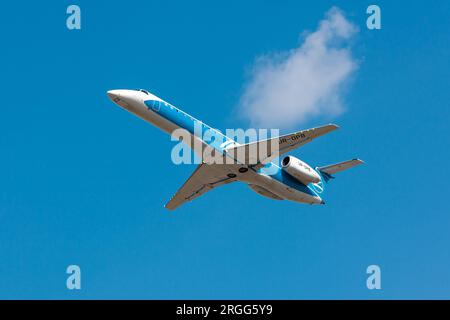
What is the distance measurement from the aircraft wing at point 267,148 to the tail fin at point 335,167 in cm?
465

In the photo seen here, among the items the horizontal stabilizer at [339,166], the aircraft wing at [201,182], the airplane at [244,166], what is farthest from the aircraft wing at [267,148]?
the horizontal stabilizer at [339,166]

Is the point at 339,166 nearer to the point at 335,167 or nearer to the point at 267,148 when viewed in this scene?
the point at 335,167

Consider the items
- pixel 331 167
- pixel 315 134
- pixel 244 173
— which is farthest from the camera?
pixel 331 167

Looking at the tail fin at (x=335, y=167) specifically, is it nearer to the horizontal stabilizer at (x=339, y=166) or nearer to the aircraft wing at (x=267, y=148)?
the horizontal stabilizer at (x=339, y=166)

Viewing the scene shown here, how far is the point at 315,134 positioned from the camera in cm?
3734

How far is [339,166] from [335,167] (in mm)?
280

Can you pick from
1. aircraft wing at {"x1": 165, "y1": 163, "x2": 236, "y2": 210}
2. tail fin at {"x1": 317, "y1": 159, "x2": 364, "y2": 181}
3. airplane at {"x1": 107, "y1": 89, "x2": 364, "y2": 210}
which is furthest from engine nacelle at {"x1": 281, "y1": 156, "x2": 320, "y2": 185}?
aircraft wing at {"x1": 165, "y1": 163, "x2": 236, "y2": 210}

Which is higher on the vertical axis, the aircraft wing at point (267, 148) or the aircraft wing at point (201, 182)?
the aircraft wing at point (267, 148)

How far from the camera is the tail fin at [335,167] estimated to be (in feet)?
136

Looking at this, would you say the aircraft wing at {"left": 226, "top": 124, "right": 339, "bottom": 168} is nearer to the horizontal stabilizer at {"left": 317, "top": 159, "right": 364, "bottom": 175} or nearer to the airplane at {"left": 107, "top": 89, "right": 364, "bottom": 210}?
the airplane at {"left": 107, "top": 89, "right": 364, "bottom": 210}

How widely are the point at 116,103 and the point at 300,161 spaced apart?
10.9 m

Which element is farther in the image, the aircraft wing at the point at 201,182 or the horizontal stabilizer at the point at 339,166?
the horizontal stabilizer at the point at 339,166

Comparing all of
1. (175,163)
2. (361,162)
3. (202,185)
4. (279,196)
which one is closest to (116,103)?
(175,163)

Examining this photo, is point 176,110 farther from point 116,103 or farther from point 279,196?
point 279,196
